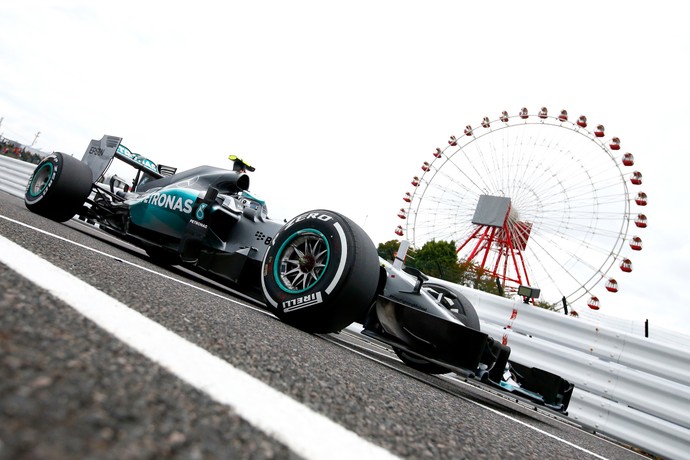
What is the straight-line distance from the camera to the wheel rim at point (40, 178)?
528 centimetres

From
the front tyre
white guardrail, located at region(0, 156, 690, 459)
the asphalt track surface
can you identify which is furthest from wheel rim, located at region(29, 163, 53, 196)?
white guardrail, located at region(0, 156, 690, 459)

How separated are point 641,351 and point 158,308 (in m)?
4.50

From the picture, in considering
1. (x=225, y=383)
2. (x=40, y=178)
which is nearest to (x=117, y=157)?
(x=40, y=178)

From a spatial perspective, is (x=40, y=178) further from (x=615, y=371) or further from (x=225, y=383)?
(x=615, y=371)

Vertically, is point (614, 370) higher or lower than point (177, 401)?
higher

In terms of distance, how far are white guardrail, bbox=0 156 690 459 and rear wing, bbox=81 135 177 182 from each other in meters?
4.42

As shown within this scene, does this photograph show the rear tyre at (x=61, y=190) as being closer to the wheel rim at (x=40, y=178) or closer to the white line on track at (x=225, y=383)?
the wheel rim at (x=40, y=178)

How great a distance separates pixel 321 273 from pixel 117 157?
393 centimetres

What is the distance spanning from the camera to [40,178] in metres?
5.43

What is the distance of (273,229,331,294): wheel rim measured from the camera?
9.63 feet

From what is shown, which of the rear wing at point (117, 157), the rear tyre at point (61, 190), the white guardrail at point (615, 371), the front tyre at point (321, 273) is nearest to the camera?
the front tyre at point (321, 273)

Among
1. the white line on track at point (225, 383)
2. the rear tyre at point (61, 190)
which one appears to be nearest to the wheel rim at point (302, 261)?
the white line on track at point (225, 383)

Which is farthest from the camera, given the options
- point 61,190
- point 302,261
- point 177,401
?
point 61,190

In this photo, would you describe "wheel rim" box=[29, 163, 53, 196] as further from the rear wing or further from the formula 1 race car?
the rear wing
